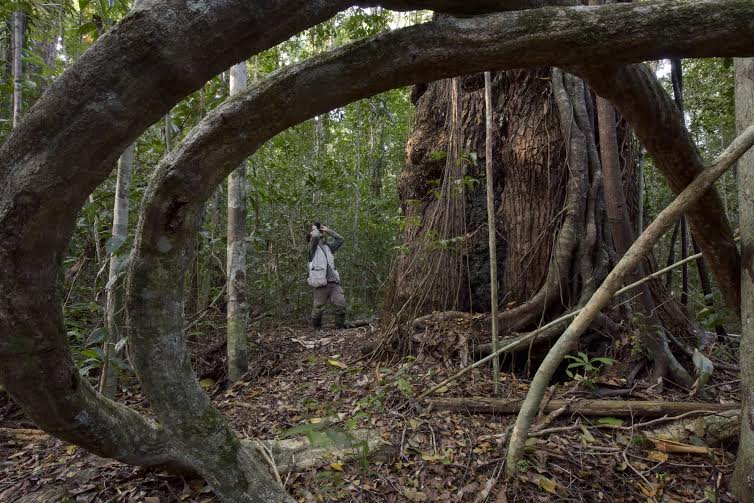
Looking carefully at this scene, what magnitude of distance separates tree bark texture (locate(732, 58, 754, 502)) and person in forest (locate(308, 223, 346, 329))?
507 centimetres

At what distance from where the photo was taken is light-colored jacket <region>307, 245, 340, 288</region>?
680 cm

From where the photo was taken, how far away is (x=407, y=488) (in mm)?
2588

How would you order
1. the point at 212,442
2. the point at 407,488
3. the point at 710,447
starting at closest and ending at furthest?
the point at 212,442 → the point at 407,488 → the point at 710,447

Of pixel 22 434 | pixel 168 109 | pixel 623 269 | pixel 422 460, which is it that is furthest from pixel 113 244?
pixel 623 269

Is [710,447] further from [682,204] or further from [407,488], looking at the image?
[407,488]

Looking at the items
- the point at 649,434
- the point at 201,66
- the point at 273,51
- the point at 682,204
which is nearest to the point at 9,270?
the point at 201,66

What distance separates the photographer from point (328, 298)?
6.97m

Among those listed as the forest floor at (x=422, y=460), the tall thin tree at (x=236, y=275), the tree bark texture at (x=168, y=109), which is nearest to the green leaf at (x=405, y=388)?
the forest floor at (x=422, y=460)

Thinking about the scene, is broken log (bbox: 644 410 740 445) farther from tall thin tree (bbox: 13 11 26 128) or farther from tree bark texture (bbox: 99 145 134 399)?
tall thin tree (bbox: 13 11 26 128)

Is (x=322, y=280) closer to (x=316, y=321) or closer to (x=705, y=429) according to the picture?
(x=316, y=321)

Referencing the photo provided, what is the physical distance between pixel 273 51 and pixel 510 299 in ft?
15.7

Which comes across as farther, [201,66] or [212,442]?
[212,442]

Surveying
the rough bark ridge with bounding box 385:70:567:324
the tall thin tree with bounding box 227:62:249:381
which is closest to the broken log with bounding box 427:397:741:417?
the rough bark ridge with bounding box 385:70:567:324

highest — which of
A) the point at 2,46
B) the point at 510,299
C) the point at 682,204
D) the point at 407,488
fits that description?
the point at 2,46
